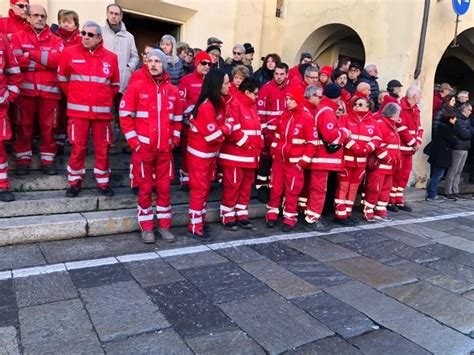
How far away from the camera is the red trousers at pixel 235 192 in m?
→ 5.55

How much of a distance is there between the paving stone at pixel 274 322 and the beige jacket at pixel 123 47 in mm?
4084

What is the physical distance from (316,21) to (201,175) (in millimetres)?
7160

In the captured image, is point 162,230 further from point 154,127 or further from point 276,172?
point 276,172

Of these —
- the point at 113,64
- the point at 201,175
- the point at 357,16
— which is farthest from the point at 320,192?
the point at 357,16

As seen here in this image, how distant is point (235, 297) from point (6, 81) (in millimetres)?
3620

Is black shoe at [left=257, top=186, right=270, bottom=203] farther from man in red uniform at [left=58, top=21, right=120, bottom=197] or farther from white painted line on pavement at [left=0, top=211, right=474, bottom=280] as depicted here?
man in red uniform at [left=58, top=21, right=120, bottom=197]

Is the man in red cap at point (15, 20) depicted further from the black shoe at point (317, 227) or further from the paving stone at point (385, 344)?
the paving stone at point (385, 344)

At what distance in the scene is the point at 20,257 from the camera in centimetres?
428

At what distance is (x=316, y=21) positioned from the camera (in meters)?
10.6

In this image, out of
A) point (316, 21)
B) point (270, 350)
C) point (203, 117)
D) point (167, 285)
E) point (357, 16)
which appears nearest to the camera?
point (270, 350)

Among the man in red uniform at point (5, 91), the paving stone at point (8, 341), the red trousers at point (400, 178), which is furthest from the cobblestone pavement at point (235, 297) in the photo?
the red trousers at point (400, 178)

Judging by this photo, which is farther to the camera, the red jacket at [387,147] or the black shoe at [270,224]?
the red jacket at [387,147]

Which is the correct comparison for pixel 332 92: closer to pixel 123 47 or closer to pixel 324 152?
pixel 324 152

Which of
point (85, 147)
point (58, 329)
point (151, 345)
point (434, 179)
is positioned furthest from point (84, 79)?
point (434, 179)
